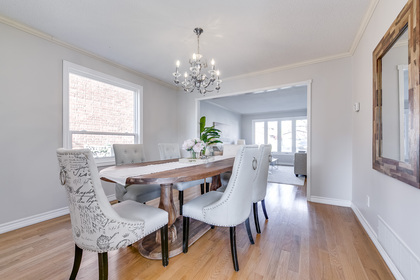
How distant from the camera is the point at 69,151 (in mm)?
991

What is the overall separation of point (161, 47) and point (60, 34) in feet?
4.17

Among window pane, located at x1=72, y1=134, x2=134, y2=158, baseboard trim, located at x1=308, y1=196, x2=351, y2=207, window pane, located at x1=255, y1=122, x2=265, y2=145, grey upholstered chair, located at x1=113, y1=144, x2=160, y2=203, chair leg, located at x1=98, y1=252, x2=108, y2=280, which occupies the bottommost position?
baseboard trim, located at x1=308, y1=196, x2=351, y2=207

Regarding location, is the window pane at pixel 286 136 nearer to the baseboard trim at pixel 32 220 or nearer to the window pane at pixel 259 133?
the window pane at pixel 259 133

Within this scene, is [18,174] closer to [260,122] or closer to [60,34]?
[60,34]

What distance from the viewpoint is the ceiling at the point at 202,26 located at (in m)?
1.80

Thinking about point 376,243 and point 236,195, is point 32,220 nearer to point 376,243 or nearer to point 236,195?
point 236,195

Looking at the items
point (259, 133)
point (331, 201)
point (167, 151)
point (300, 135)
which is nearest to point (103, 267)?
point (167, 151)

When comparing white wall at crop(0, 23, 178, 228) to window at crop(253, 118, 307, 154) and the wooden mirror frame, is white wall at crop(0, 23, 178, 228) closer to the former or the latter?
the wooden mirror frame

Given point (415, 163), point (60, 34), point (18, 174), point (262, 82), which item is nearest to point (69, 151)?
point (18, 174)

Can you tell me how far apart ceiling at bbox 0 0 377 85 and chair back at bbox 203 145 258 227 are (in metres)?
1.55

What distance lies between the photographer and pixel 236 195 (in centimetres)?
137

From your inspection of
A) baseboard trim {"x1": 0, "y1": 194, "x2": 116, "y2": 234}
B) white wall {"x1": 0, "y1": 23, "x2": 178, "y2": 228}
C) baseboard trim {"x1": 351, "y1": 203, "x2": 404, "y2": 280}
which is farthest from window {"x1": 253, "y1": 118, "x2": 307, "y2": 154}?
baseboard trim {"x1": 0, "y1": 194, "x2": 116, "y2": 234}

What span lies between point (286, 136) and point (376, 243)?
671 centimetres

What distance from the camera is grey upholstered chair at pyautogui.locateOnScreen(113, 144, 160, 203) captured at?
6.04 feet
